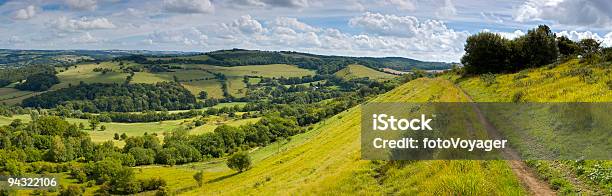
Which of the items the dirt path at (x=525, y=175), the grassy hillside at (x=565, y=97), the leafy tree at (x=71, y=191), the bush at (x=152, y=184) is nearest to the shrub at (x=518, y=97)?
the grassy hillside at (x=565, y=97)

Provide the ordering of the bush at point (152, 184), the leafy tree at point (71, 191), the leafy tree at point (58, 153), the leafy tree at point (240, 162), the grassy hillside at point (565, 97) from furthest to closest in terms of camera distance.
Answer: the leafy tree at point (58, 153), the bush at point (152, 184), the leafy tree at point (71, 191), the leafy tree at point (240, 162), the grassy hillside at point (565, 97)

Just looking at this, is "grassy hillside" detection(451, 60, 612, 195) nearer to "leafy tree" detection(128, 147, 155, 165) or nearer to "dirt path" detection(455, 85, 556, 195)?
"dirt path" detection(455, 85, 556, 195)

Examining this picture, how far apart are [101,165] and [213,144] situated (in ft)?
143

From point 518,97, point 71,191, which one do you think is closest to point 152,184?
point 71,191

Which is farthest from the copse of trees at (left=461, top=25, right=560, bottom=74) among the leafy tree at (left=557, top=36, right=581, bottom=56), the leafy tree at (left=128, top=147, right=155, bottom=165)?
the leafy tree at (left=128, top=147, right=155, bottom=165)

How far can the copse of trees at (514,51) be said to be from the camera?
73.4 meters

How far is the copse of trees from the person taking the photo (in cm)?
7344

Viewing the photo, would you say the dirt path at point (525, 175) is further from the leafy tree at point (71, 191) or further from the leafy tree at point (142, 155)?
the leafy tree at point (142, 155)

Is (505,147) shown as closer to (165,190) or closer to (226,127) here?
(165,190)

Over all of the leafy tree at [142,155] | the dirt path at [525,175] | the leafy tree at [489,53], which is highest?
the leafy tree at [489,53]

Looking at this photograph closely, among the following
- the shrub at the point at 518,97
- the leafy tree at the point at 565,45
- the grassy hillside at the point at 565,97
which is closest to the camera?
the grassy hillside at the point at 565,97

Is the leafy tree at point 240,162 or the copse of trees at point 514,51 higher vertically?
the copse of trees at point 514,51

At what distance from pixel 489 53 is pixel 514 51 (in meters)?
3.95

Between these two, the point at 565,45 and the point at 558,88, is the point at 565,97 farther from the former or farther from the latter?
the point at 565,45
